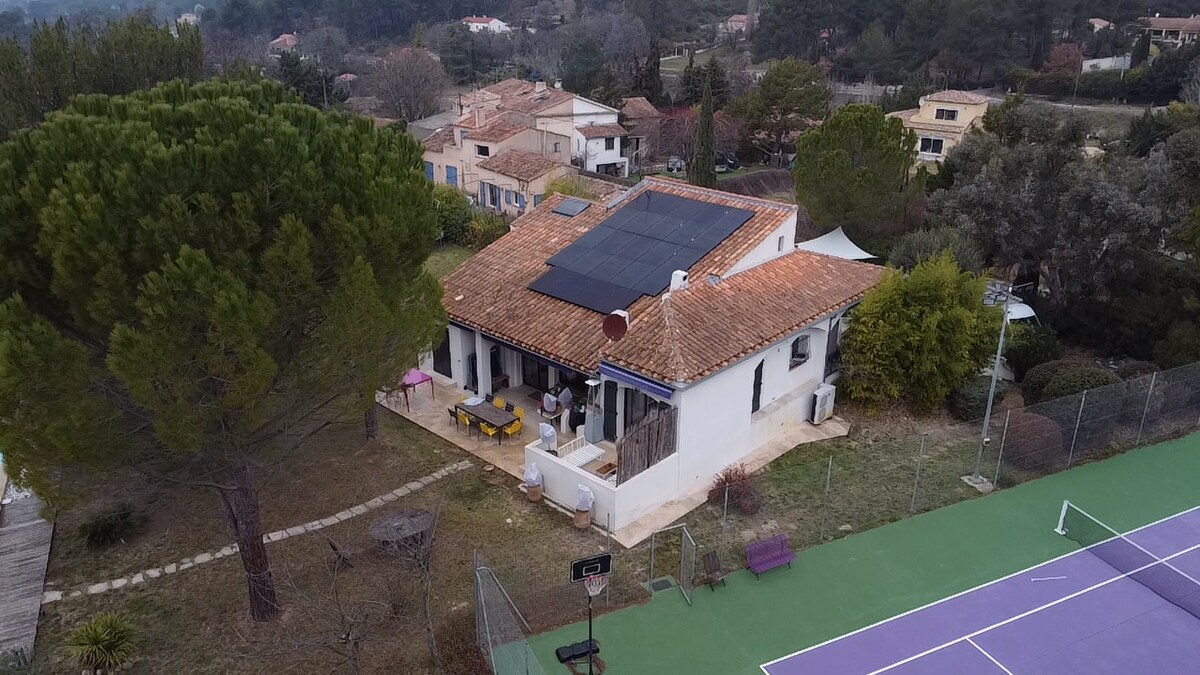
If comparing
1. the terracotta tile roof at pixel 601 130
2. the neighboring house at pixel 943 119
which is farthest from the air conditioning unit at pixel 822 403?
the neighboring house at pixel 943 119

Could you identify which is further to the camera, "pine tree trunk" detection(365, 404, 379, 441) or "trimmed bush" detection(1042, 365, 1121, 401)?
"trimmed bush" detection(1042, 365, 1121, 401)

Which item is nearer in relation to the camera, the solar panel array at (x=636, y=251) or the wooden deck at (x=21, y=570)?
the wooden deck at (x=21, y=570)

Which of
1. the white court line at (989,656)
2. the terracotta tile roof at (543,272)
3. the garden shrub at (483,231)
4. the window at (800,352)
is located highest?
the terracotta tile roof at (543,272)

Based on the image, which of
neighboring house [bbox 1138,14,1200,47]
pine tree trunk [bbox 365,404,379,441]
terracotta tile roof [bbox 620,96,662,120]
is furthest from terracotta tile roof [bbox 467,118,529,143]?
neighboring house [bbox 1138,14,1200,47]

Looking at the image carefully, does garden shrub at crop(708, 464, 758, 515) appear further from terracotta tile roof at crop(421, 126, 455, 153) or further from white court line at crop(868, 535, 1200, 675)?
terracotta tile roof at crop(421, 126, 455, 153)

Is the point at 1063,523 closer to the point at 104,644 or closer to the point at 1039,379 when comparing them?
the point at 1039,379

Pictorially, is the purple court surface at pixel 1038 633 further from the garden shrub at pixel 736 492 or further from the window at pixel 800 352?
→ the window at pixel 800 352
